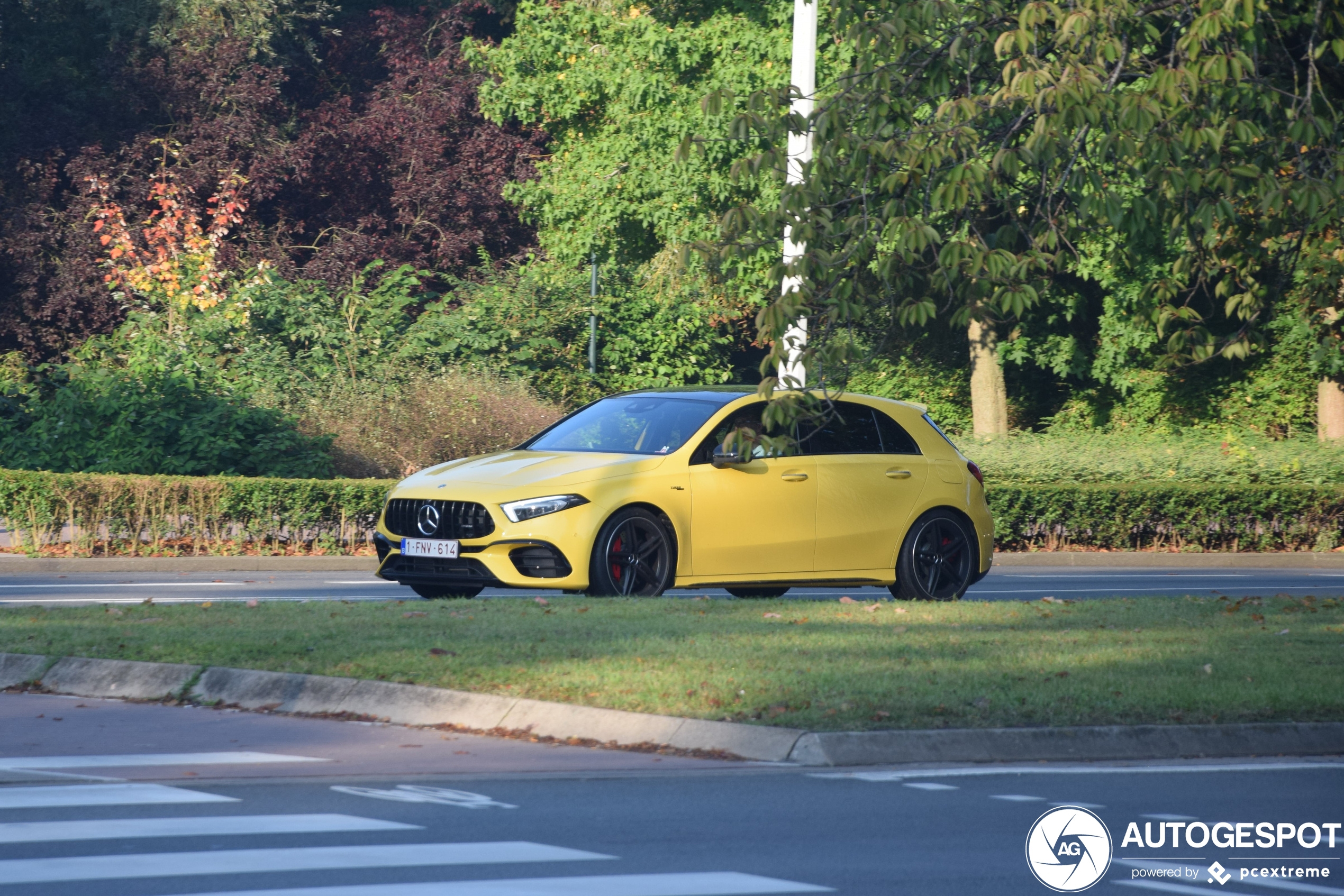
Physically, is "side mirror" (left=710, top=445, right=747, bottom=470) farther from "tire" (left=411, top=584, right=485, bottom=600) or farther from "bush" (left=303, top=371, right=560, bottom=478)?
"bush" (left=303, top=371, right=560, bottom=478)

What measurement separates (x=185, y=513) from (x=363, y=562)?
2.13 m

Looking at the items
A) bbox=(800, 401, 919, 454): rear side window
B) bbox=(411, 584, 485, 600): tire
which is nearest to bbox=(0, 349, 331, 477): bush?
bbox=(411, 584, 485, 600): tire

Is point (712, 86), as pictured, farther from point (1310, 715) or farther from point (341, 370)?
point (1310, 715)

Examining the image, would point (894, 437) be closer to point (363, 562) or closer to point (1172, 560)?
point (363, 562)

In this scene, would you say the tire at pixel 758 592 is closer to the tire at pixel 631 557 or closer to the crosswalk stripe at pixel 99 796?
the tire at pixel 631 557

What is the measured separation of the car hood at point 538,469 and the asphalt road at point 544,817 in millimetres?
4213

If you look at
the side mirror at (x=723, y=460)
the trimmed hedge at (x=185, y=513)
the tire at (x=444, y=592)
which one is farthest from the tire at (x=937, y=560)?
the trimmed hedge at (x=185, y=513)

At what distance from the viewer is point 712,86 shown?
29.4 meters

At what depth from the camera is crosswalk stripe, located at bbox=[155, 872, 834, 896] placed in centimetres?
521

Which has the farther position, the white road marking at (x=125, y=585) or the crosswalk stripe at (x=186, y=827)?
the white road marking at (x=125, y=585)

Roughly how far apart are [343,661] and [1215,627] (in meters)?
5.61

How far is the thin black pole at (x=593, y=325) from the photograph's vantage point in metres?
32.0

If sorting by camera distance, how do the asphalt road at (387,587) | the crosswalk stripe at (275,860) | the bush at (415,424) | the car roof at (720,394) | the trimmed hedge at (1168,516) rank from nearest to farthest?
1. the crosswalk stripe at (275,860)
2. the car roof at (720,394)
3. the asphalt road at (387,587)
4. the trimmed hedge at (1168,516)
5. the bush at (415,424)

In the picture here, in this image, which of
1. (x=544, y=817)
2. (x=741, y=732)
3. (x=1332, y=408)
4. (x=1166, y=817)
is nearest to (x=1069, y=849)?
(x=1166, y=817)
